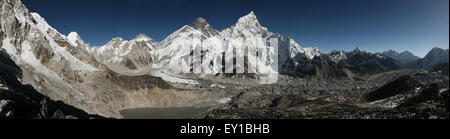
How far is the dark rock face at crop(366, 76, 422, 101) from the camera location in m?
98.5

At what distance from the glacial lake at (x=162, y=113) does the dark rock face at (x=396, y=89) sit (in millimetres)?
74789

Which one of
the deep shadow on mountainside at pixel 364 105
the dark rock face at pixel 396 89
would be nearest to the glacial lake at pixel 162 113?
the deep shadow on mountainside at pixel 364 105

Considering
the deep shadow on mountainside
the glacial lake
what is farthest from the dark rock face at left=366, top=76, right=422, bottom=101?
the glacial lake

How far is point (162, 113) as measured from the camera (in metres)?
122

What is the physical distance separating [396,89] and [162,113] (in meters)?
97.4

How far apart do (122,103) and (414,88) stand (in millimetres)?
117248

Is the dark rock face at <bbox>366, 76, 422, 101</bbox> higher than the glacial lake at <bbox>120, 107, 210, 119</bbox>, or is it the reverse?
the dark rock face at <bbox>366, 76, 422, 101</bbox>

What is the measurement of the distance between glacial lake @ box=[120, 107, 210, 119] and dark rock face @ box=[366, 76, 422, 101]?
7479cm

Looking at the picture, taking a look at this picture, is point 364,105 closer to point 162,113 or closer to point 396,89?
point 396,89

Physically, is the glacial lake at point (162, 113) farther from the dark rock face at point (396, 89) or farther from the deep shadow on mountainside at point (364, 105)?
the dark rock face at point (396, 89)

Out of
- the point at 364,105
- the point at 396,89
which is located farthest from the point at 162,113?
the point at 396,89

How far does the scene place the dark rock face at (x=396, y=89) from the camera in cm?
9850

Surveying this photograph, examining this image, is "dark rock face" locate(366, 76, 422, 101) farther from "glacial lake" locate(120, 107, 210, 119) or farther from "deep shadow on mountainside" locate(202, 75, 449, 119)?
"glacial lake" locate(120, 107, 210, 119)
